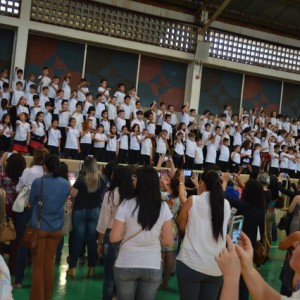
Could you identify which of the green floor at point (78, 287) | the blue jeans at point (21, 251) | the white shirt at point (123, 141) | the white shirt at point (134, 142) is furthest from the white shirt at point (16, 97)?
A: the blue jeans at point (21, 251)

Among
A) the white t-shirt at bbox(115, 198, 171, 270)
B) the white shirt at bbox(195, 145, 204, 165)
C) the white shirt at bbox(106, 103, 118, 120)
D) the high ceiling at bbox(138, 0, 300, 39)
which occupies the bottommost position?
the white t-shirt at bbox(115, 198, 171, 270)

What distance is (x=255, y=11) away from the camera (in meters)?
20.3

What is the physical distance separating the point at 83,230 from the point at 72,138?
8498 mm

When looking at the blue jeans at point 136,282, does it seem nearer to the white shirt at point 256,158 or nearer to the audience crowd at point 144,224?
the audience crowd at point 144,224

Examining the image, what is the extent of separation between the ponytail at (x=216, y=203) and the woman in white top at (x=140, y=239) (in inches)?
16.2

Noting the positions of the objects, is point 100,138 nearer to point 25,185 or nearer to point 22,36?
point 22,36

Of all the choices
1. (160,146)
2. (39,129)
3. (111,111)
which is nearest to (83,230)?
(39,129)

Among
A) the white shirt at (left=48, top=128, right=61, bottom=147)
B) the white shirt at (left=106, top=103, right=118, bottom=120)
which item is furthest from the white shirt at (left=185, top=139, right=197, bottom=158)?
the white shirt at (left=48, top=128, right=61, bottom=147)

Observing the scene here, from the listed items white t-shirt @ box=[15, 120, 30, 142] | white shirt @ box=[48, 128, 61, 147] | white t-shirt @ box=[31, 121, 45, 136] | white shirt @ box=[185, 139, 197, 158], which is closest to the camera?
white t-shirt @ box=[15, 120, 30, 142]

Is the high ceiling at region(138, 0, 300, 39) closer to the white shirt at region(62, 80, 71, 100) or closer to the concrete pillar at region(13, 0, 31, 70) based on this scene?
the concrete pillar at region(13, 0, 31, 70)

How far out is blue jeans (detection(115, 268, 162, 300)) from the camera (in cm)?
369

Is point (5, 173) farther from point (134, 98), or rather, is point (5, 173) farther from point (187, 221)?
point (134, 98)

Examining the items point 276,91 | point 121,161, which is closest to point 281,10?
point 276,91

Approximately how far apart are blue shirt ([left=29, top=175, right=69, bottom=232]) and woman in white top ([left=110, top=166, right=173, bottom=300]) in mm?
1310
